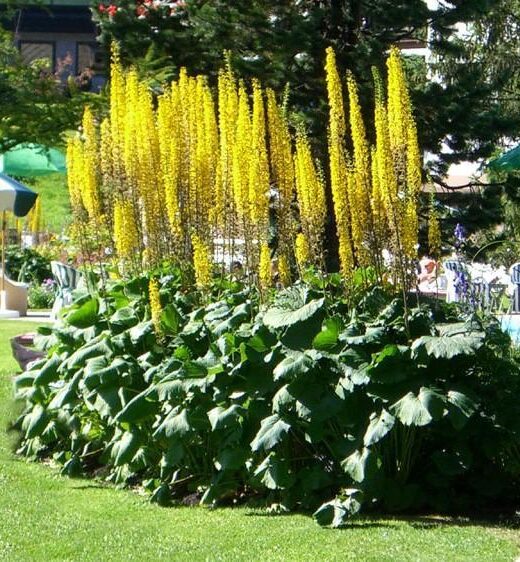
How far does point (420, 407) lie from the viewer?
627 cm

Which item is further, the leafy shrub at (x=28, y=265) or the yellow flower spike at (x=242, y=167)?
the leafy shrub at (x=28, y=265)

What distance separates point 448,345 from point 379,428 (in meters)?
0.54

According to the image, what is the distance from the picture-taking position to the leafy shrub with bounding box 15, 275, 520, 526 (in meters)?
6.50

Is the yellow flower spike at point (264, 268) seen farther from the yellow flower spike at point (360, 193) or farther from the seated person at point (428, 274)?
the seated person at point (428, 274)

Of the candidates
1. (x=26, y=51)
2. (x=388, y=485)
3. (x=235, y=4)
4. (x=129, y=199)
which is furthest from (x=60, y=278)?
(x=26, y=51)

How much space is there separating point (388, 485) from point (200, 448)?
3.97 ft

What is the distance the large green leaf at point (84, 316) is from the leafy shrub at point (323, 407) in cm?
72

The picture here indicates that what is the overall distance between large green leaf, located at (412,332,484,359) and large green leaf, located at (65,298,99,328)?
2638 millimetres

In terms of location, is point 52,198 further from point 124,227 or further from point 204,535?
point 204,535

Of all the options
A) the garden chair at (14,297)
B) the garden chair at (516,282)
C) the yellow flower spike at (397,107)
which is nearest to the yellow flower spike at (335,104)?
the yellow flower spike at (397,107)

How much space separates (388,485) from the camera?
22.0 ft

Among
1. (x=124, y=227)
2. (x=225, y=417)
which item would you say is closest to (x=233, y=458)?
(x=225, y=417)

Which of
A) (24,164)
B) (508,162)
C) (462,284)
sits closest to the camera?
(462,284)

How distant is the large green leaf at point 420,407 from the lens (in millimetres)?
6223
